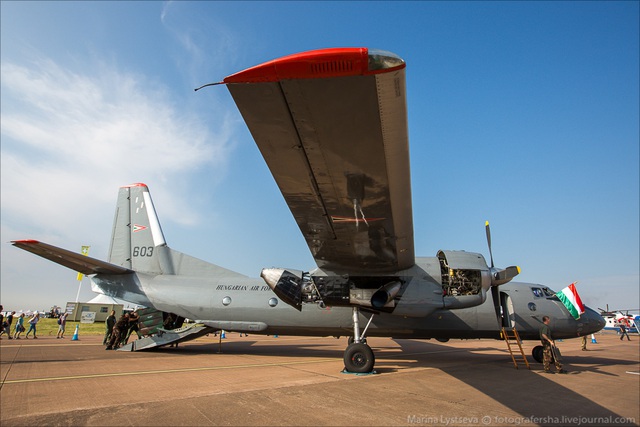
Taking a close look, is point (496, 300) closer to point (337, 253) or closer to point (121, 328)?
point (337, 253)

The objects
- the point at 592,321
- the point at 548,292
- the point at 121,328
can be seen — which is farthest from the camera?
the point at 121,328

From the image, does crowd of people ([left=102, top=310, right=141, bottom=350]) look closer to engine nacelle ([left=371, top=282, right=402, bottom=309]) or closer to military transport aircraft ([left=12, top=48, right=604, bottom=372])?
military transport aircraft ([left=12, top=48, right=604, bottom=372])

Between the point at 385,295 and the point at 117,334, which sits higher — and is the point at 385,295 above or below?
above

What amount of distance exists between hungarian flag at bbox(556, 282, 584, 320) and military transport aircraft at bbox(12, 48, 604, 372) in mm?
291

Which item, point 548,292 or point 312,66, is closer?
point 312,66

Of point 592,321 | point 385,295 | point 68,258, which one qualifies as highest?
point 68,258

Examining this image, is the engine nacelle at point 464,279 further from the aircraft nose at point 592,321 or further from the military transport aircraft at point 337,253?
the aircraft nose at point 592,321

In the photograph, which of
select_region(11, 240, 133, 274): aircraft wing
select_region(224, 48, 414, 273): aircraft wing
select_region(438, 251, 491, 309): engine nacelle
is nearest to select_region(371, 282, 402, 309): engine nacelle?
select_region(438, 251, 491, 309): engine nacelle

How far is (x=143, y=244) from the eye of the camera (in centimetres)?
1370

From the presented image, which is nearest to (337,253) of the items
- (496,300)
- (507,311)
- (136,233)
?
(496,300)

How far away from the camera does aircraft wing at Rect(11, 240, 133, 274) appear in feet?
30.4

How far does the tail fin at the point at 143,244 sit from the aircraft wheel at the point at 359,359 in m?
5.97

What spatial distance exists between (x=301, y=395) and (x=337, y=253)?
3.17 meters

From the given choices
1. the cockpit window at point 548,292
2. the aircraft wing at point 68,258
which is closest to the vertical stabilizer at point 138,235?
the aircraft wing at point 68,258
